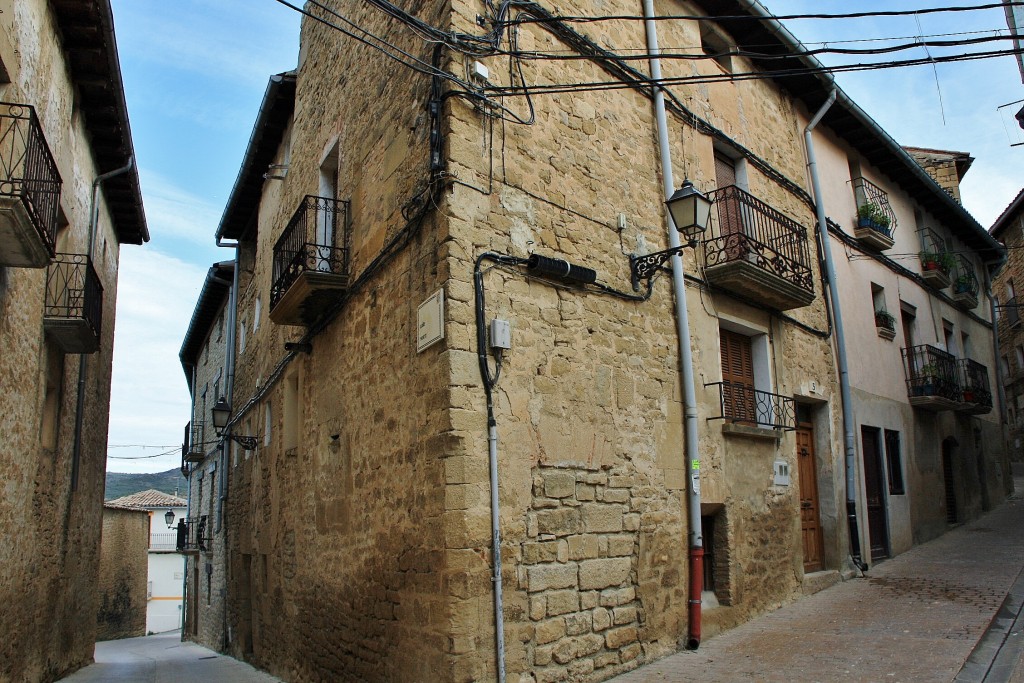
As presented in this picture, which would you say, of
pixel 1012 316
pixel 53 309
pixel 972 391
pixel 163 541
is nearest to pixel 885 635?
pixel 972 391

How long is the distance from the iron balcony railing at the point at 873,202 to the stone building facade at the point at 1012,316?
496 inches

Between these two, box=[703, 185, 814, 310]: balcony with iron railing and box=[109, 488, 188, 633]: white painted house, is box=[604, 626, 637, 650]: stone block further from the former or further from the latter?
box=[109, 488, 188, 633]: white painted house

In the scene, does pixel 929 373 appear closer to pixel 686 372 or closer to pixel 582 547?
pixel 686 372

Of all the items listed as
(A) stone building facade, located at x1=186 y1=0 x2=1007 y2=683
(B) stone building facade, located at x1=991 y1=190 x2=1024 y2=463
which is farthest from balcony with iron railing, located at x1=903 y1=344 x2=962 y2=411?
(B) stone building facade, located at x1=991 y1=190 x2=1024 y2=463

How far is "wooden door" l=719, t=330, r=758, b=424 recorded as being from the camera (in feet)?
27.5

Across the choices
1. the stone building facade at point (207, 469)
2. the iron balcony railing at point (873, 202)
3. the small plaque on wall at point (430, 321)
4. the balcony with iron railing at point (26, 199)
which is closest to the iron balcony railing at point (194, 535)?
the stone building facade at point (207, 469)

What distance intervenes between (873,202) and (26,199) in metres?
12.0

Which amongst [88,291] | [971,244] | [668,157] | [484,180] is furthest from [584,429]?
[971,244]

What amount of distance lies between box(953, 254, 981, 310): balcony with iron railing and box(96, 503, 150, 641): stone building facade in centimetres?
2518

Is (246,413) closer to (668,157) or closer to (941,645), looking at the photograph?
(668,157)

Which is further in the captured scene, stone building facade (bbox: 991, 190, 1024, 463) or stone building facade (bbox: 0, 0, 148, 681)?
stone building facade (bbox: 991, 190, 1024, 463)

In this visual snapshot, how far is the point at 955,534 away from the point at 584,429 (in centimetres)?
959

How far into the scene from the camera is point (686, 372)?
24.9 ft

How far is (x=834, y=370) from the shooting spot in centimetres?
1053
